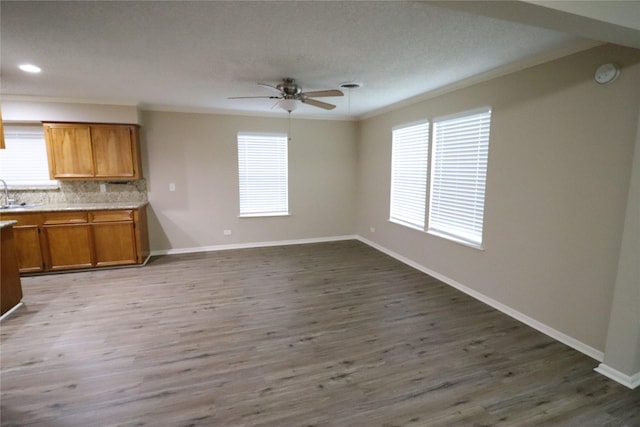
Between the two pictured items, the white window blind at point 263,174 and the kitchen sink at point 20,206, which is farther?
the white window blind at point 263,174

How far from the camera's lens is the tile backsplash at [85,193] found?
4.74 metres

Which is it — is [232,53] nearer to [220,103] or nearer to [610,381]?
[220,103]

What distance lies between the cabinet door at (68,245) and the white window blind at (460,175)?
16.4ft

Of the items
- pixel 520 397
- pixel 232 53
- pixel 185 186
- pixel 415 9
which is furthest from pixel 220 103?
pixel 520 397

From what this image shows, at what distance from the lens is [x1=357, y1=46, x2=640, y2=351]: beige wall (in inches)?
92.0

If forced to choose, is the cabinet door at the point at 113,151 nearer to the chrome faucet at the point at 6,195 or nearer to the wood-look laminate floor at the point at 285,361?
the chrome faucet at the point at 6,195

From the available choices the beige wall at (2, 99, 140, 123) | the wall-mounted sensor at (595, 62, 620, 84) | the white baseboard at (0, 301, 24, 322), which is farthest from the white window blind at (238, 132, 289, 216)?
the wall-mounted sensor at (595, 62, 620, 84)

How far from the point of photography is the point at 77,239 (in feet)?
14.5

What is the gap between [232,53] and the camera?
2.67m

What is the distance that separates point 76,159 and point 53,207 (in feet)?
2.52

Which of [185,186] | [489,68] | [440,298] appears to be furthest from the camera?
[185,186]

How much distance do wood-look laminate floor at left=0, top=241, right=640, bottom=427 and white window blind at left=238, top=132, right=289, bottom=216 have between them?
85.0 inches

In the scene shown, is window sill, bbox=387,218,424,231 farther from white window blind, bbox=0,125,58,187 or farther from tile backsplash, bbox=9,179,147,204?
white window blind, bbox=0,125,58,187

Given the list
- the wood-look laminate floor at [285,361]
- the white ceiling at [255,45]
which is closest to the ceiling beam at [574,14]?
the white ceiling at [255,45]
